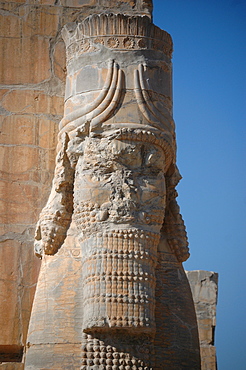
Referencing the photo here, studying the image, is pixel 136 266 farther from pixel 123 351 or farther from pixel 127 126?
pixel 127 126

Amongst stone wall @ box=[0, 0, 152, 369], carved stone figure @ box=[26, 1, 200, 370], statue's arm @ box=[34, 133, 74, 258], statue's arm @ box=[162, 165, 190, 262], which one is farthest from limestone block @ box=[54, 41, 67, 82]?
statue's arm @ box=[162, 165, 190, 262]

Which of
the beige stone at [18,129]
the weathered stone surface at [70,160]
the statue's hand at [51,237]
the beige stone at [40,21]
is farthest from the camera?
the beige stone at [40,21]

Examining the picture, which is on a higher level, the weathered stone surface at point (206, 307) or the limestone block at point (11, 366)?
the weathered stone surface at point (206, 307)

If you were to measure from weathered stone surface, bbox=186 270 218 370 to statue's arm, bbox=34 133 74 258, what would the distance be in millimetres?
4599

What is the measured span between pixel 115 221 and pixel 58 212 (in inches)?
25.6

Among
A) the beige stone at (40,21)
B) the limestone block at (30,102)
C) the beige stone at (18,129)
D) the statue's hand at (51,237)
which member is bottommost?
the statue's hand at (51,237)

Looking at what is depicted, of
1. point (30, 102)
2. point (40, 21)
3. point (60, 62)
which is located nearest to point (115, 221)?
point (30, 102)

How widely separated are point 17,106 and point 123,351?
2.97 meters

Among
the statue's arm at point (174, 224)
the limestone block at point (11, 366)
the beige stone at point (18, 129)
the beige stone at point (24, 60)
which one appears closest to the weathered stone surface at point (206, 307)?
the limestone block at point (11, 366)

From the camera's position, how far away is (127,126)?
7.79 m

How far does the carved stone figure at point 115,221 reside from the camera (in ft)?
24.2

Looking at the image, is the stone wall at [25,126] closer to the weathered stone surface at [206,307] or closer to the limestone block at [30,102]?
the limestone block at [30,102]

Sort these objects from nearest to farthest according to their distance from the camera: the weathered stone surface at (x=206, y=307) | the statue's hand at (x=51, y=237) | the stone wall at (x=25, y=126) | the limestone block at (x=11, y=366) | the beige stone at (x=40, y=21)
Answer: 1. the statue's hand at (x=51, y=237)
2. the limestone block at (x=11, y=366)
3. the stone wall at (x=25, y=126)
4. the beige stone at (x=40, y=21)
5. the weathered stone surface at (x=206, y=307)

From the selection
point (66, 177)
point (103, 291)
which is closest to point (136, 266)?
point (103, 291)
